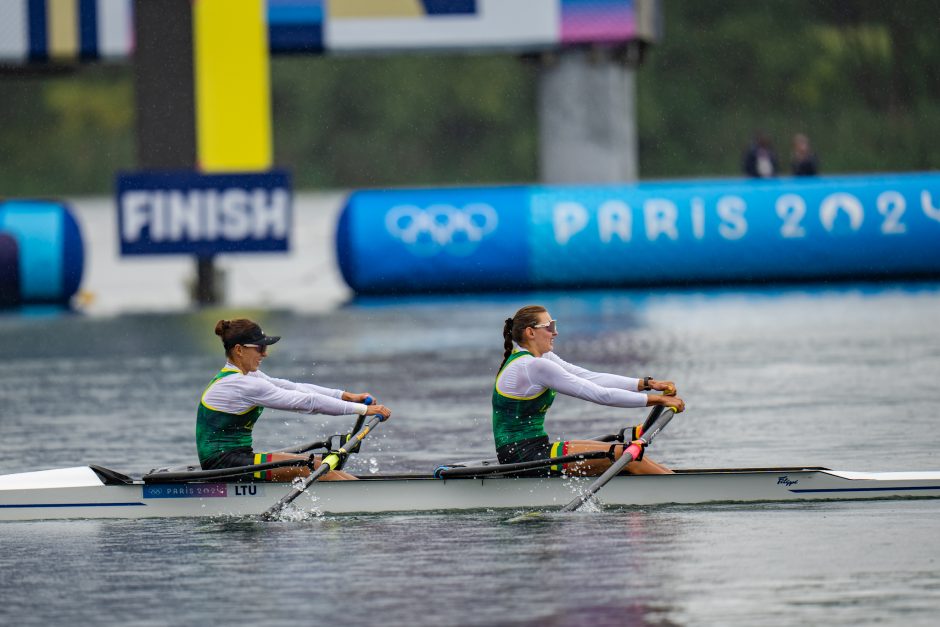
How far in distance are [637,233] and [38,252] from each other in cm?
870

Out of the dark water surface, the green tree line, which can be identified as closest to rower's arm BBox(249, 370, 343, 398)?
the dark water surface

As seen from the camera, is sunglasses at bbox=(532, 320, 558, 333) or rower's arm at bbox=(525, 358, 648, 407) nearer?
rower's arm at bbox=(525, 358, 648, 407)

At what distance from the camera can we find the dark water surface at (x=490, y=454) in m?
8.77

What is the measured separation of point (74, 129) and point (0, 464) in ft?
210

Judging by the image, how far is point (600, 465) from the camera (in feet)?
36.9

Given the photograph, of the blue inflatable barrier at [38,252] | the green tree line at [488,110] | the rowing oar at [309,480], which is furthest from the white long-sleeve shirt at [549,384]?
the green tree line at [488,110]

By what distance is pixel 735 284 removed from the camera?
27.6 meters

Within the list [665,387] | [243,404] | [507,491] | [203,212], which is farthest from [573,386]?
[203,212]

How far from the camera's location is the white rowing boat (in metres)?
11.2

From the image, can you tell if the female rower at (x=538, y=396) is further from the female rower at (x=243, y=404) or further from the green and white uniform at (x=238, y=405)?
the green and white uniform at (x=238, y=405)

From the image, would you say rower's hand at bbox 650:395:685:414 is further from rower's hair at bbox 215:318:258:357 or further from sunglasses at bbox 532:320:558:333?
rower's hair at bbox 215:318:258:357

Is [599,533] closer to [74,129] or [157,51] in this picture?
[157,51]

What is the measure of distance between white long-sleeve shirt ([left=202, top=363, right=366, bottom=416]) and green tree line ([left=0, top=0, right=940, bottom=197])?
59303 millimetres

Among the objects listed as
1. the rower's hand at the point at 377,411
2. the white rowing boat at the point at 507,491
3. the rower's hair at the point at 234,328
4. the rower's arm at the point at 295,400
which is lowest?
the white rowing boat at the point at 507,491
